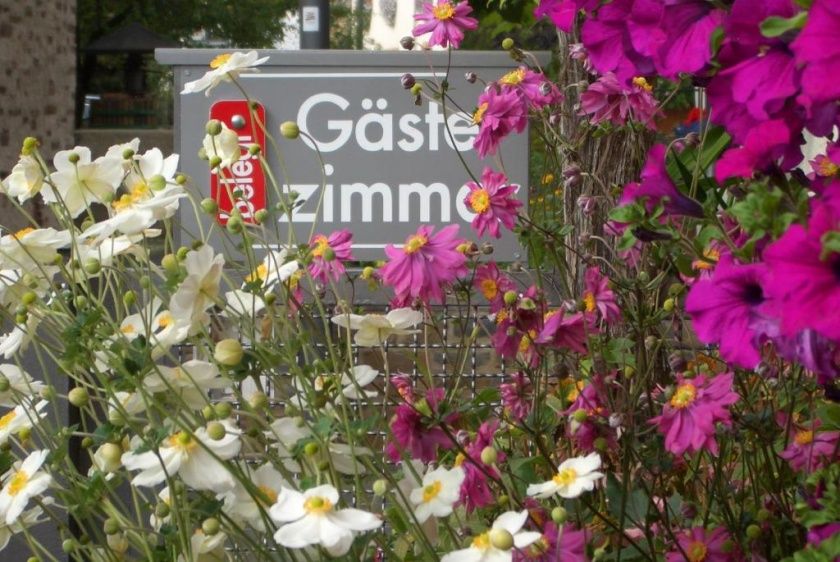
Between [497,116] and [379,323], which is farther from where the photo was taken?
[497,116]

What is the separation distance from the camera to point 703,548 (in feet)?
4.48

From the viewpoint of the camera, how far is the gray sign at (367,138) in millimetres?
2184

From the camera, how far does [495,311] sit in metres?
1.61

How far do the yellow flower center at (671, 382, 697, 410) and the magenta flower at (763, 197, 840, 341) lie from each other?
2.11 ft

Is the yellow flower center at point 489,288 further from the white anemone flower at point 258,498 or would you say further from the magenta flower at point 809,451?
the white anemone flower at point 258,498

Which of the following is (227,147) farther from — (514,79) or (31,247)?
(514,79)

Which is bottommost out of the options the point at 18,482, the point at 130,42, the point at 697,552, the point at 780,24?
the point at 130,42

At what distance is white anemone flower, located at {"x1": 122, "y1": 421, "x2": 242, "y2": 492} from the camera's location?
3.51 feet

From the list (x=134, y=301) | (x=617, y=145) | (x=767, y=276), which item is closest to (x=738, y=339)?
(x=767, y=276)

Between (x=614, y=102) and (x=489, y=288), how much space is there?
0.96 feet

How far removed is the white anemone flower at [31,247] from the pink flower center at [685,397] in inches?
24.1

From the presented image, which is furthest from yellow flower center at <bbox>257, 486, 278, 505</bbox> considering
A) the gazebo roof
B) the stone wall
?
the gazebo roof

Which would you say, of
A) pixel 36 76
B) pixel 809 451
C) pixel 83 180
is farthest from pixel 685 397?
pixel 36 76

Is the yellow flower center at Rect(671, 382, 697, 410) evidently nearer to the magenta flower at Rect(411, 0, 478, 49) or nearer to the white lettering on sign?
the magenta flower at Rect(411, 0, 478, 49)
